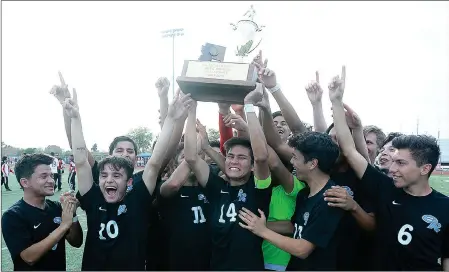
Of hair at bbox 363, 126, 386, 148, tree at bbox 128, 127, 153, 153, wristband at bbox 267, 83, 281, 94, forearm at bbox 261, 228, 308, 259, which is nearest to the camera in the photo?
forearm at bbox 261, 228, 308, 259

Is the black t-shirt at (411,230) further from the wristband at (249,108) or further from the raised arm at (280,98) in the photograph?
the wristband at (249,108)

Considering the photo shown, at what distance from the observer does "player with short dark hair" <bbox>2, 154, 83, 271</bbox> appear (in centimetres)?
299

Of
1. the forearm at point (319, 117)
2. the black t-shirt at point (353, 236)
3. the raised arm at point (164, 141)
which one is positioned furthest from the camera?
the forearm at point (319, 117)

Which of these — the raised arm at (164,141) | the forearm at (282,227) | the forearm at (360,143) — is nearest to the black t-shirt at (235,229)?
the forearm at (282,227)

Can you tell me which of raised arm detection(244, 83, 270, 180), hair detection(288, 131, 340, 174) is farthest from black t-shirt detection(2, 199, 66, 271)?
hair detection(288, 131, 340, 174)

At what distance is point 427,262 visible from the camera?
267 centimetres

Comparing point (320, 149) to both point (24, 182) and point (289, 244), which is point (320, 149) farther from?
point (24, 182)

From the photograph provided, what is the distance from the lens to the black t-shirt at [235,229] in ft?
9.45

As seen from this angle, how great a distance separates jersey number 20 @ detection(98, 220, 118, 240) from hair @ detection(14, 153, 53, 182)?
83 cm

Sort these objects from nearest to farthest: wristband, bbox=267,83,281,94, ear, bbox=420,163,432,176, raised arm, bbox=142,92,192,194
A: 1. ear, bbox=420,163,432,176
2. raised arm, bbox=142,92,192,194
3. wristband, bbox=267,83,281,94

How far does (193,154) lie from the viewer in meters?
3.23

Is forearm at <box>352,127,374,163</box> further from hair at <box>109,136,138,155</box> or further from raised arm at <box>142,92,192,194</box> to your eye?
hair at <box>109,136,138,155</box>

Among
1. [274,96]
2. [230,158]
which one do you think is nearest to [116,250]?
[230,158]

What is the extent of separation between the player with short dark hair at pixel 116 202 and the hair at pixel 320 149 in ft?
3.40
